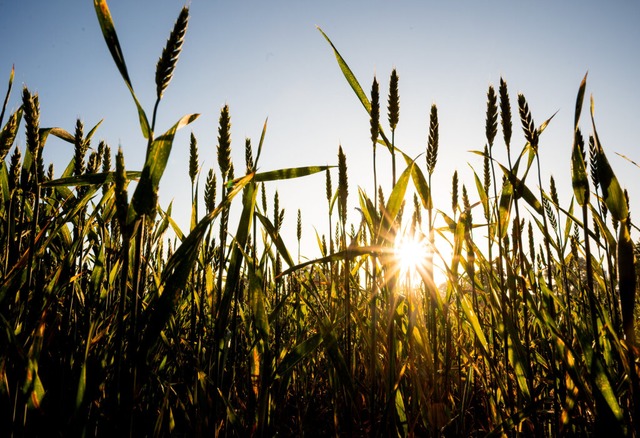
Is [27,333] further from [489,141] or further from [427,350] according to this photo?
[489,141]

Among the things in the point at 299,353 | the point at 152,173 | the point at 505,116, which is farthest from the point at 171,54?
the point at 505,116

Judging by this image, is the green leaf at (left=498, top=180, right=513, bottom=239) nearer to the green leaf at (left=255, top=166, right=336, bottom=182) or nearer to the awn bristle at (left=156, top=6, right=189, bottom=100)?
the green leaf at (left=255, top=166, right=336, bottom=182)

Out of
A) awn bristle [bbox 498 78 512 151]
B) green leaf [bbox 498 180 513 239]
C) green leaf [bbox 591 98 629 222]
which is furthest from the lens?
green leaf [bbox 498 180 513 239]

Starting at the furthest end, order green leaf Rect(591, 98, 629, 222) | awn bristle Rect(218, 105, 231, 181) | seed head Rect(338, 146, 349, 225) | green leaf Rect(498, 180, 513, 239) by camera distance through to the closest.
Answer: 1. seed head Rect(338, 146, 349, 225)
2. green leaf Rect(498, 180, 513, 239)
3. awn bristle Rect(218, 105, 231, 181)
4. green leaf Rect(591, 98, 629, 222)

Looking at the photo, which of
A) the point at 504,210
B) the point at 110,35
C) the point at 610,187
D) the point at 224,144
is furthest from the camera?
the point at 504,210

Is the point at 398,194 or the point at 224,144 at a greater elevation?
the point at 224,144

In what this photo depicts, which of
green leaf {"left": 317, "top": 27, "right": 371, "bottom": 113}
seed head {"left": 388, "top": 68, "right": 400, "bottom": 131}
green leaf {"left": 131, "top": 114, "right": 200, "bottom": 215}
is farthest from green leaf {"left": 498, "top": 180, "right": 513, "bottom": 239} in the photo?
green leaf {"left": 131, "top": 114, "right": 200, "bottom": 215}

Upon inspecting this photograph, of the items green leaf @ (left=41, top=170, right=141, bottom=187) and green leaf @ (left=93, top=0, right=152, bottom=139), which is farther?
green leaf @ (left=41, top=170, right=141, bottom=187)

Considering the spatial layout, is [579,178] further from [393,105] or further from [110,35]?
[110,35]

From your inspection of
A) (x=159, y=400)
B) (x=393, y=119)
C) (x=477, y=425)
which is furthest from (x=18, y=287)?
(x=477, y=425)

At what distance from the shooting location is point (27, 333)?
1.45 meters

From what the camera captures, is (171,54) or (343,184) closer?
(171,54)

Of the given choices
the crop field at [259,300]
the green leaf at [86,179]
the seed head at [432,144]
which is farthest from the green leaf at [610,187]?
the green leaf at [86,179]

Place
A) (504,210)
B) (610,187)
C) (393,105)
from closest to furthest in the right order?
(610,187), (393,105), (504,210)
